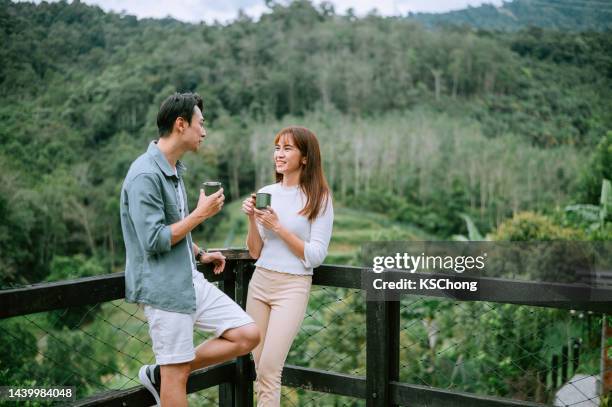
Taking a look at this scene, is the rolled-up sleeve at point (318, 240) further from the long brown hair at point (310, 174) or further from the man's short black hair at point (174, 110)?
the man's short black hair at point (174, 110)

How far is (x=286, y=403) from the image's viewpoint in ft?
19.7

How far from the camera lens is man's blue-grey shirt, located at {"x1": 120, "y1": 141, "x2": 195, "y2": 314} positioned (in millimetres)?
1779

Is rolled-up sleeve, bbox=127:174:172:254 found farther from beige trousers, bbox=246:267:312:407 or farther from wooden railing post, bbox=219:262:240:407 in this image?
wooden railing post, bbox=219:262:240:407

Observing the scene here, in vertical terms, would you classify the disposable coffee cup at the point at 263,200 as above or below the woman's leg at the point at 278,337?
above

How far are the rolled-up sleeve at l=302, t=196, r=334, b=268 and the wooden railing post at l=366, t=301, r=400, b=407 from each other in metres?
0.26

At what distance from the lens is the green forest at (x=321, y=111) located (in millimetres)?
19406

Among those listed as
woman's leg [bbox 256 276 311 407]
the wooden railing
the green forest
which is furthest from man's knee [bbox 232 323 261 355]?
the green forest

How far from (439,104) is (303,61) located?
5225mm

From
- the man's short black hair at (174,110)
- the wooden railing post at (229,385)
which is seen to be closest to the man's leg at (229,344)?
the wooden railing post at (229,385)

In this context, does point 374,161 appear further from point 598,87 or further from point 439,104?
point 598,87

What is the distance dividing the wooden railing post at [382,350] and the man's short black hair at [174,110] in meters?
0.91

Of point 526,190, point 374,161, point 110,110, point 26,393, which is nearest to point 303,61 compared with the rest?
point 374,161

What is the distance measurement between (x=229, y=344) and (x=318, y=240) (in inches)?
18.0

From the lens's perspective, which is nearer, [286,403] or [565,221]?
[286,403]
